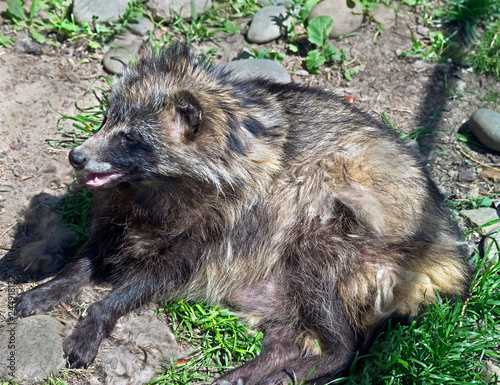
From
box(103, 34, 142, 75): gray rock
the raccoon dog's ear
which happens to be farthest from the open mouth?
box(103, 34, 142, 75): gray rock

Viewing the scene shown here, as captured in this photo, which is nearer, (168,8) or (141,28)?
(141,28)

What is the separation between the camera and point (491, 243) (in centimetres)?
356

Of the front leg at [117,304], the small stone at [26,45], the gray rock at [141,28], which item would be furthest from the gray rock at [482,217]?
the small stone at [26,45]

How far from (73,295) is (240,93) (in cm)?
155

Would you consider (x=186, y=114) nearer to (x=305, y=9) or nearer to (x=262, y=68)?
(x=262, y=68)

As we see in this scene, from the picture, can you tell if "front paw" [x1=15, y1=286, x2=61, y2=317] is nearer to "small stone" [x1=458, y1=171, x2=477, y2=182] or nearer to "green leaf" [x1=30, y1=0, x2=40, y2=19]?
"green leaf" [x1=30, y1=0, x2=40, y2=19]

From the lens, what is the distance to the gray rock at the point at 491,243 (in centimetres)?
360

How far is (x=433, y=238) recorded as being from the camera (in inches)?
124

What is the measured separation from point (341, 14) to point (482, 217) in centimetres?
235

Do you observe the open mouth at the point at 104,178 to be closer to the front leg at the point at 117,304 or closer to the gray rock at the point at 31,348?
the front leg at the point at 117,304

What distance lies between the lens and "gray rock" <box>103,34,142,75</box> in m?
4.77

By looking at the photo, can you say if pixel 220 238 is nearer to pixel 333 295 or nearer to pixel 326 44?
pixel 333 295

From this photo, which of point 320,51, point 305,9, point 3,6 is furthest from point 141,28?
point 320,51

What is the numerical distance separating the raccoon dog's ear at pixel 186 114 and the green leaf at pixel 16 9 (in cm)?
275
